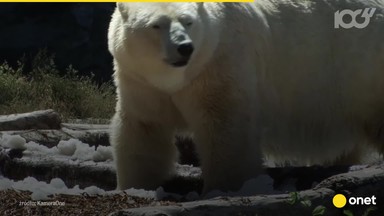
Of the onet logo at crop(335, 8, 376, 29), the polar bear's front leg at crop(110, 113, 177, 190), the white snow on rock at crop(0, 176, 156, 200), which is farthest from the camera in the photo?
the onet logo at crop(335, 8, 376, 29)

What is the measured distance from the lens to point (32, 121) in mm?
7578

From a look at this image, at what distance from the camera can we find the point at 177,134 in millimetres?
6191

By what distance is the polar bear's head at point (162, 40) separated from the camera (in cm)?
521

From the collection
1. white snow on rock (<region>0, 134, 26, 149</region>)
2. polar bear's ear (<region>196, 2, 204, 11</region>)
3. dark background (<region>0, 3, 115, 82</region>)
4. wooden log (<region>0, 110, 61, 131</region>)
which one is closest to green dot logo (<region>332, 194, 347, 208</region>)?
polar bear's ear (<region>196, 2, 204, 11</region>)

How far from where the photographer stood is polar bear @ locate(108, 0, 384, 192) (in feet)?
17.9

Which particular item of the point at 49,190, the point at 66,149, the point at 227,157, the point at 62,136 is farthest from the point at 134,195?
the point at 62,136

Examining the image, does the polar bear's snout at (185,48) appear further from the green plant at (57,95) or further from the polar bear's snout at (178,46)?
the green plant at (57,95)

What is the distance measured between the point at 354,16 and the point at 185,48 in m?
1.88

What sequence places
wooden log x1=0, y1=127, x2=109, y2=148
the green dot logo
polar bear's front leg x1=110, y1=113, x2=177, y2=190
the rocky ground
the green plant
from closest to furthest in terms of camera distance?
the rocky ground, the green dot logo, polar bear's front leg x1=110, y1=113, x2=177, y2=190, wooden log x1=0, y1=127, x2=109, y2=148, the green plant

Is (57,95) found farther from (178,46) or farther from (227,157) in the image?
(178,46)

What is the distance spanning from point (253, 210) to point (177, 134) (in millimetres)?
2074

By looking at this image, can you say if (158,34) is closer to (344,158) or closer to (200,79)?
(200,79)

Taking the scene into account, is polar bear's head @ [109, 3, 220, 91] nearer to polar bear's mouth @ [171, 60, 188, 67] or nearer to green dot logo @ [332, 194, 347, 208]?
polar bear's mouth @ [171, 60, 188, 67]

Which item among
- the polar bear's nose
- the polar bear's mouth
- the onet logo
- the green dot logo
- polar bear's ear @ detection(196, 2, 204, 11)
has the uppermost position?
polar bear's ear @ detection(196, 2, 204, 11)
